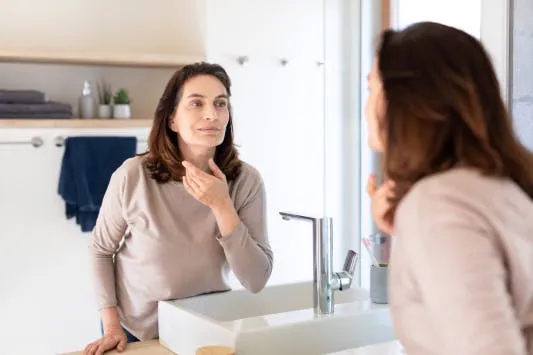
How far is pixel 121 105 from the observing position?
2500mm

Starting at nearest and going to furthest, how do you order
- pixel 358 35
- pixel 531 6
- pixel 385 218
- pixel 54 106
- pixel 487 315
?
pixel 487 315 → pixel 385 218 → pixel 531 6 → pixel 54 106 → pixel 358 35

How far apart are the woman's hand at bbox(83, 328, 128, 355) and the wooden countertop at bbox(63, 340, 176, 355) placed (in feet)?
0.04

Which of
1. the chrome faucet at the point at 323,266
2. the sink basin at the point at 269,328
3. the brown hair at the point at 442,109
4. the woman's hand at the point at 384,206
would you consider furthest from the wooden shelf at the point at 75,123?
the brown hair at the point at 442,109

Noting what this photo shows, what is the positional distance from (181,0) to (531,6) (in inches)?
53.1

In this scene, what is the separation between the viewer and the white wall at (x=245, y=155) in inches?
94.2

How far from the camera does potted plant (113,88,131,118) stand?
249cm

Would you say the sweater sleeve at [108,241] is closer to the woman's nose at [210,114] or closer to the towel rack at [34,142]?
the woman's nose at [210,114]

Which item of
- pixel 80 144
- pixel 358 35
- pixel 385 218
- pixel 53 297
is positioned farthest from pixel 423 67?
pixel 358 35

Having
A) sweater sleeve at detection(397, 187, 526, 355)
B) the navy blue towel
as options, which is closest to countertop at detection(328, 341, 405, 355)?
sweater sleeve at detection(397, 187, 526, 355)

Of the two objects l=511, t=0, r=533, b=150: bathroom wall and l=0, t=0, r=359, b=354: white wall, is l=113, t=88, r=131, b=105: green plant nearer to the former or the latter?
l=0, t=0, r=359, b=354: white wall

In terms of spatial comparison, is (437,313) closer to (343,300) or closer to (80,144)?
(343,300)

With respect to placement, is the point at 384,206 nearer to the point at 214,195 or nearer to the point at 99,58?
the point at 214,195

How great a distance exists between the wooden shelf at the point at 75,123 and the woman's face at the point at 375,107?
1749 mm

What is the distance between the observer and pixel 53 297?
8.02 ft
